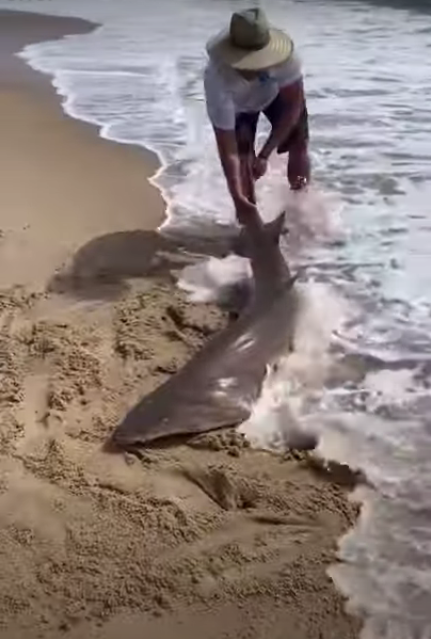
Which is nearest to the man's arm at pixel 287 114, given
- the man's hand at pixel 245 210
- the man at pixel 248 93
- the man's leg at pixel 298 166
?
the man at pixel 248 93

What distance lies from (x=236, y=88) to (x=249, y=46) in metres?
0.20

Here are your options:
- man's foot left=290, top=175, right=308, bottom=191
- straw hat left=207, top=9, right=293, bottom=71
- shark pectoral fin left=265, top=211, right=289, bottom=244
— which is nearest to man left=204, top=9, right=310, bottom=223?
straw hat left=207, top=9, right=293, bottom=71

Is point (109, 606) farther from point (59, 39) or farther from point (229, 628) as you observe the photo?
point (59, 39)

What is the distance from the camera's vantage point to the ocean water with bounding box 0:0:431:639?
2.97 meters

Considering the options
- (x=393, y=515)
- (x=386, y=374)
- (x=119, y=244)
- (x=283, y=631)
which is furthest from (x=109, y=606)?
(x=119, y=244)

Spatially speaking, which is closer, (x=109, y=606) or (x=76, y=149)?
(x=109, y=606)

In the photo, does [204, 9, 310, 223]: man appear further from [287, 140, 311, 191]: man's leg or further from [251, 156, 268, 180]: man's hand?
[287, 140, 311, 191]: man's leg

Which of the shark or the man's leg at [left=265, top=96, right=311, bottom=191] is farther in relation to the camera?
the man's leg at [left=265, top=96, right=311, bottom=191]

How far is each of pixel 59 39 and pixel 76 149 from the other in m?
4.50

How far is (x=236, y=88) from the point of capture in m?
4.43

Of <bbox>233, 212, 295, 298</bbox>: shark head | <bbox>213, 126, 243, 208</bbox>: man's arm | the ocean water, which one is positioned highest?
<bbox>213, 126, 243, 208</bbox>: man's arm

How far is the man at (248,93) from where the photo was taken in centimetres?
432

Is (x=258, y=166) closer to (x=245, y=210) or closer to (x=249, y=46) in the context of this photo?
(x=245, y=210)

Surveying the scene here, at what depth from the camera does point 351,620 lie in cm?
257
